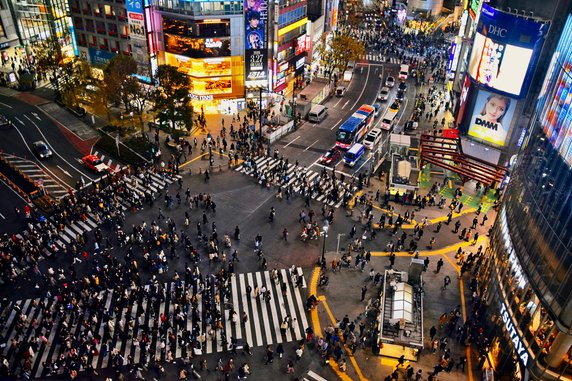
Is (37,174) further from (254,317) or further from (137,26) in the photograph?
(254,317)

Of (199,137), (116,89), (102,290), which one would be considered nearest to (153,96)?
(116,89)

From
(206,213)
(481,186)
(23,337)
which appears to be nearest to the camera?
(23,337)

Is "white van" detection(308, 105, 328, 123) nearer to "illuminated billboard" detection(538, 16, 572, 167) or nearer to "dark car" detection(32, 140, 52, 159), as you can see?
"dark car" detection(32, 140, 52, 159)

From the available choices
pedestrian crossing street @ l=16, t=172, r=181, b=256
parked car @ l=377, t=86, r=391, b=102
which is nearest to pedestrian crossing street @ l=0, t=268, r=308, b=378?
pedestrian crossing street @ l=16, t=172, r=181, b=256

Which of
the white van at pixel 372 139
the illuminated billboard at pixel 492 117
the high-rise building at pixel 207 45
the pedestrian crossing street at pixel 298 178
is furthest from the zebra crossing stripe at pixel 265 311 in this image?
the illuminated billboard at pixel 492 117

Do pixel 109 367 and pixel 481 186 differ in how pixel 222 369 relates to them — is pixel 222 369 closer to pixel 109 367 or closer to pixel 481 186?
pixel 109 367

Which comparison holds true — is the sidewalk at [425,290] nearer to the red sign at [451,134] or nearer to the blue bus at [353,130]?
the red sign at [451,134]
